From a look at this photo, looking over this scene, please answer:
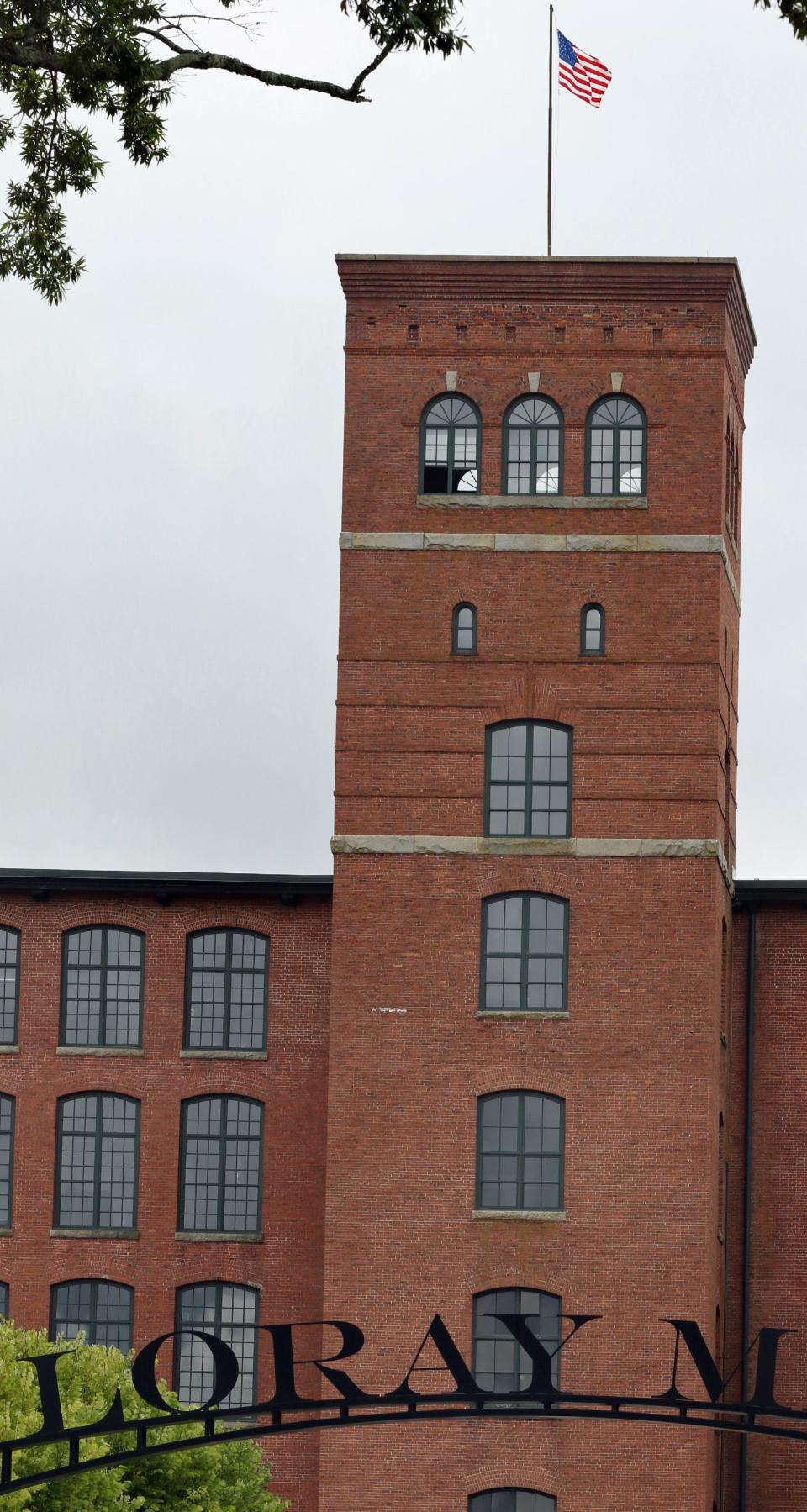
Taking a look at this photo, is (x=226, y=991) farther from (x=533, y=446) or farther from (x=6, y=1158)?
(x=533, y=446)

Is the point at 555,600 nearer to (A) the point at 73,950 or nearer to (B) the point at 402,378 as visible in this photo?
(B) the point at 402,378

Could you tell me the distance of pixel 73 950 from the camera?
54.5 meters

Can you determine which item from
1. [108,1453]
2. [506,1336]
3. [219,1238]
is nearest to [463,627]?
[506,1336]

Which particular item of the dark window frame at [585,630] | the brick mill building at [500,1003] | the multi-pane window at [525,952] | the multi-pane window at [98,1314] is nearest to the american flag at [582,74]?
the brick mill building at [500,1003]

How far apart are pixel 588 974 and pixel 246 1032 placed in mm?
8635

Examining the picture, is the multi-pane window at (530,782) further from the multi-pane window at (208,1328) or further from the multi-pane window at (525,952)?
the multi-pane window at (208,1328)

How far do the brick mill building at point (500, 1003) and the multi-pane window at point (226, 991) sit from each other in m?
0.12

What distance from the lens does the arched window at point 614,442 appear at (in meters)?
50.0

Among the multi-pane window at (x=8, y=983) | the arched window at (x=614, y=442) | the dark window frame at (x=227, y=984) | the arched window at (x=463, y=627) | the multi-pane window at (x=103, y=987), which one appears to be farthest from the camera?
the multi-pane window at (x=8, y=983)

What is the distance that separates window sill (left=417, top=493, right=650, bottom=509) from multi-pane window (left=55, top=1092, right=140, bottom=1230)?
547 inches

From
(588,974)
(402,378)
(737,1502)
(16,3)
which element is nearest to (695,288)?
(402,378)

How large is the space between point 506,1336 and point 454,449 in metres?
16.6

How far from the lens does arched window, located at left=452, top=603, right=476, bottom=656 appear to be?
4972 cm

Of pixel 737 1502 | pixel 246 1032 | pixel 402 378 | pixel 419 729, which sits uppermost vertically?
pixel 402 378
